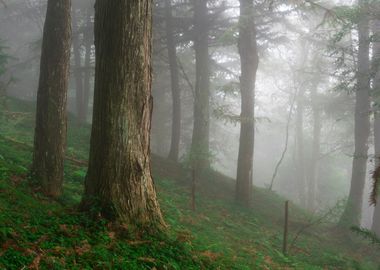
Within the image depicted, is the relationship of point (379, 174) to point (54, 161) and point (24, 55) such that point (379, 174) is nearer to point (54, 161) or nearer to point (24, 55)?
point (54, 161)

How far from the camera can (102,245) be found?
4.64 m

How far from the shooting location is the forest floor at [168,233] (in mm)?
4348

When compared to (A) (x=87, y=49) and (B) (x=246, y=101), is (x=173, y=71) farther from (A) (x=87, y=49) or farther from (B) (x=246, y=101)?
(A) (x=87, y=49)

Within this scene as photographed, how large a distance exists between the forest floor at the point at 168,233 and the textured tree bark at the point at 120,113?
1.21 ft

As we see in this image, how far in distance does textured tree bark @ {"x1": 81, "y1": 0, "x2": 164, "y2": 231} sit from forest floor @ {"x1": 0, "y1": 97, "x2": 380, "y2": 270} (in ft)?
1.21

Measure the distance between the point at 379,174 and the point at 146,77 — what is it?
3.12 m

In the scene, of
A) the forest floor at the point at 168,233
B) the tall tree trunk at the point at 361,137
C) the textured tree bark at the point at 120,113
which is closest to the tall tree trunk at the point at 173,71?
the forest floor at the point at 168,233

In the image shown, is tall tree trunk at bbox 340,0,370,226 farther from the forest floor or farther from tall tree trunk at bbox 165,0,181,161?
tall tree trunk at bbox 165,0,181,161

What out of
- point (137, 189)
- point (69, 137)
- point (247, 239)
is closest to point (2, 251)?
point (137, 189)

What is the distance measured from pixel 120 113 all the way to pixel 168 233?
72.0 inches

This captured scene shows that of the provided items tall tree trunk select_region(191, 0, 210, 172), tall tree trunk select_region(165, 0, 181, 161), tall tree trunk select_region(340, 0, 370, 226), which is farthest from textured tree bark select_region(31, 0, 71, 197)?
tall tree trunk select_region(340, 0, 370, 226)

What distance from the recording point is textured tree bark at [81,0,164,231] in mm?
5137

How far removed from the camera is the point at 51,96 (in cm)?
715

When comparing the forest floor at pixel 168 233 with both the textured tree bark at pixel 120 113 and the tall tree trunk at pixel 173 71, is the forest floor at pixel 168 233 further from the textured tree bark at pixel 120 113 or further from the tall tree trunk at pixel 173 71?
the tall tree trunk at pixel 173 71
